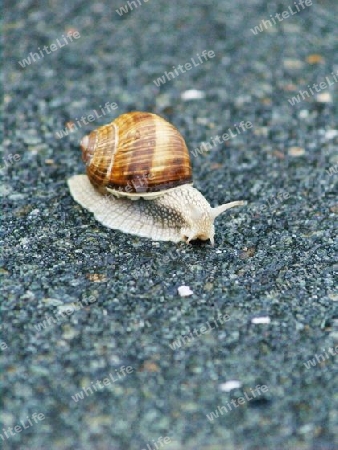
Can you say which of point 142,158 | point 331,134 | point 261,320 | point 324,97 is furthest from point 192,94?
point 261,320

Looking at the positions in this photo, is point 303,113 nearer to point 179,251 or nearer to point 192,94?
point 192,94

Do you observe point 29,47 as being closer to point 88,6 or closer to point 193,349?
point 88,6

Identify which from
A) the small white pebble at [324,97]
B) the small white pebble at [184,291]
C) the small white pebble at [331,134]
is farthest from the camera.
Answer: the small white pebble at [324,97]

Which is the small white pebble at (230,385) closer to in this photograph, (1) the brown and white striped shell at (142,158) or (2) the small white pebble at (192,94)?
(1) the brown and white striped shell at (142,158)

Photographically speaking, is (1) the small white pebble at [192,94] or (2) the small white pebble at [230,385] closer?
(2) the small white pebble at [230,385]

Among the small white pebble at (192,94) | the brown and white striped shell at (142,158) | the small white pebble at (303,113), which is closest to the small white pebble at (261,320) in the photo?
the brown and white striped shell at (142,158)

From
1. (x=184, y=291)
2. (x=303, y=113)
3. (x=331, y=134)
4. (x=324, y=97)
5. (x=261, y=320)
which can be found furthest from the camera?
(x=324, y=97)
